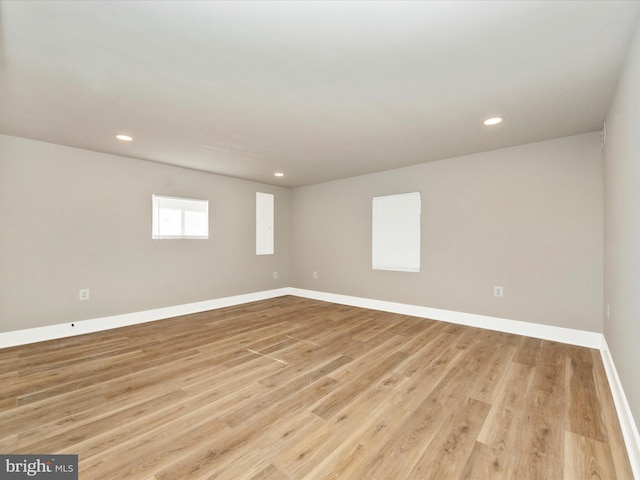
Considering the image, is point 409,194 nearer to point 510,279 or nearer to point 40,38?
point 510,279

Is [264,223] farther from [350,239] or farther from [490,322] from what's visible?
[490,322]

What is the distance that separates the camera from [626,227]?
6.02ft

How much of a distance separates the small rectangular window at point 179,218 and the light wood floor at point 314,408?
168cm

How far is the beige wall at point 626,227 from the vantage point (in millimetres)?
1541

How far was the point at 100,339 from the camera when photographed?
132 inches

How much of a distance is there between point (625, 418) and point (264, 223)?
17.1 feet

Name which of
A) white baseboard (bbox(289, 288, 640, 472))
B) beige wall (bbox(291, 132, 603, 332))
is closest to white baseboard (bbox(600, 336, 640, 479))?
white baseboard (bbox(289, 288, 640, 472))

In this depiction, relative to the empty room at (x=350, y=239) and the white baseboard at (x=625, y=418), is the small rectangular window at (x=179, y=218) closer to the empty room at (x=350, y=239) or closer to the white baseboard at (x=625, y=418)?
the empty room at (x=350, y=239)

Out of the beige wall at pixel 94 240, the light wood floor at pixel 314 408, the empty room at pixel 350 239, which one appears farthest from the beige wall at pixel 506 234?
the beige wall at pixel 94 240

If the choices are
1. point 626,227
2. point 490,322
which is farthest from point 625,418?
point 490,322

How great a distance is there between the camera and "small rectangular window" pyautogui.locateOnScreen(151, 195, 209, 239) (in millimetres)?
4277

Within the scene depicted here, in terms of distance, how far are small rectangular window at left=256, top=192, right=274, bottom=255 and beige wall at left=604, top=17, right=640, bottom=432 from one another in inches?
194

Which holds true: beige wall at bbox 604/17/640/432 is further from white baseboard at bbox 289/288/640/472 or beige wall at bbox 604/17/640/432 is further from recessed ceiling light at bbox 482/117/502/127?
recessed ceiling light at bbox 482/117/502/127

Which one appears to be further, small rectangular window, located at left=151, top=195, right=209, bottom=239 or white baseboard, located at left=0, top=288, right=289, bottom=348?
small rectangular window, located at left=151, top=195, right=209, bottom=239
